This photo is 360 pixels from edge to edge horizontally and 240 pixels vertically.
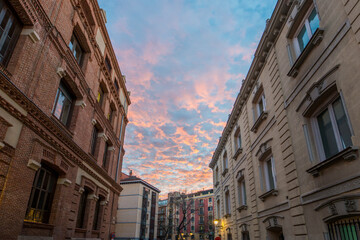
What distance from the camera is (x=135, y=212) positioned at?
6097 centimetres

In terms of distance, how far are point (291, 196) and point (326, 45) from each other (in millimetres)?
5476

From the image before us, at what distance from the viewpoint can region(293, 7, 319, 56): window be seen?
8672 mm

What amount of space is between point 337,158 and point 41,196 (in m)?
11.0

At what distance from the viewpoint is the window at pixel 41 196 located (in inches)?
381

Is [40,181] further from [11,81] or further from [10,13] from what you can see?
[10,13]

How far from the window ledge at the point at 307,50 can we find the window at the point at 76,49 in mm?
10930

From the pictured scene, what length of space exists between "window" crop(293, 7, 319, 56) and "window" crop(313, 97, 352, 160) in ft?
9.68

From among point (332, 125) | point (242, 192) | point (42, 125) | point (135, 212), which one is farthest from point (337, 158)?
point (135, 212)

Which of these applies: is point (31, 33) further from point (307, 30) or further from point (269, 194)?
point (269, 194)

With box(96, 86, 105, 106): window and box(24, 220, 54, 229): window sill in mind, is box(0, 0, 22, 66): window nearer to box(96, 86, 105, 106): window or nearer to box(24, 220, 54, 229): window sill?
box(24, 220, 54, 229): window sill

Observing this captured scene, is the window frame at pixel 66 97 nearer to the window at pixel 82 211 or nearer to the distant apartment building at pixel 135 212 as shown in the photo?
the window at pixel 82 211

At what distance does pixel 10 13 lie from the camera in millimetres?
8289

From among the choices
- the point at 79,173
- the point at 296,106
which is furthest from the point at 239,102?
the point at 79,173

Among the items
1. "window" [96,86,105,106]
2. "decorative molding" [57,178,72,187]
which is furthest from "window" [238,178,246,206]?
"window" [96,86,105,106]
